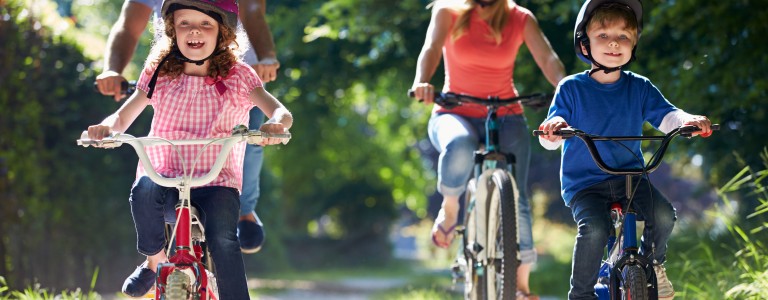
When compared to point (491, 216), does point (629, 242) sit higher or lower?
lower

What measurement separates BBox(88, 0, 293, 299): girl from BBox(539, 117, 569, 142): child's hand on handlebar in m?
1.01

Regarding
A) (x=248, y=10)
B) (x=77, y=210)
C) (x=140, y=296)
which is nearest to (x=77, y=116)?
(x=77, y=210)

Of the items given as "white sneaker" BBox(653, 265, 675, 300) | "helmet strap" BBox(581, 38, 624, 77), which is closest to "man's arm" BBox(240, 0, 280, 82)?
"helmet strap" BBox(581, 38, 624, 77)

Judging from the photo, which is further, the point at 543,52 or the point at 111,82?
the point at 543,52

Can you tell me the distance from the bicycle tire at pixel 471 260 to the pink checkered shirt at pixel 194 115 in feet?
5.04

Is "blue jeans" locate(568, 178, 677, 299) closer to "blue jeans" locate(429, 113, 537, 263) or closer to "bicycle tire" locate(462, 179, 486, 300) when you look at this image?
"bicycle tire" locate(462, 179, 486, 300)

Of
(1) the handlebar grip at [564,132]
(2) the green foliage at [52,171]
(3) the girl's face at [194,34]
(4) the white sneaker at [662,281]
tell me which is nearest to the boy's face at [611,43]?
(1) the handlebar grip at [564,132]

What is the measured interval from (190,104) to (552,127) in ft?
4.85

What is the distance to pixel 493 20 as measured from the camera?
6641 millimetres

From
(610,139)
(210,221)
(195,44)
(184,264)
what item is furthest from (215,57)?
(610,139)

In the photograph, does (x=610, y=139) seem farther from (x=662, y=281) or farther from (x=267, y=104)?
(x=267, y=104)

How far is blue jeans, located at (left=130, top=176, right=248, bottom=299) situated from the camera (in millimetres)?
4828

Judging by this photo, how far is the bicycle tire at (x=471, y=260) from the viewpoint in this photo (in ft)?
20.3

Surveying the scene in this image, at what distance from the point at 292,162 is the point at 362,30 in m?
11.7
